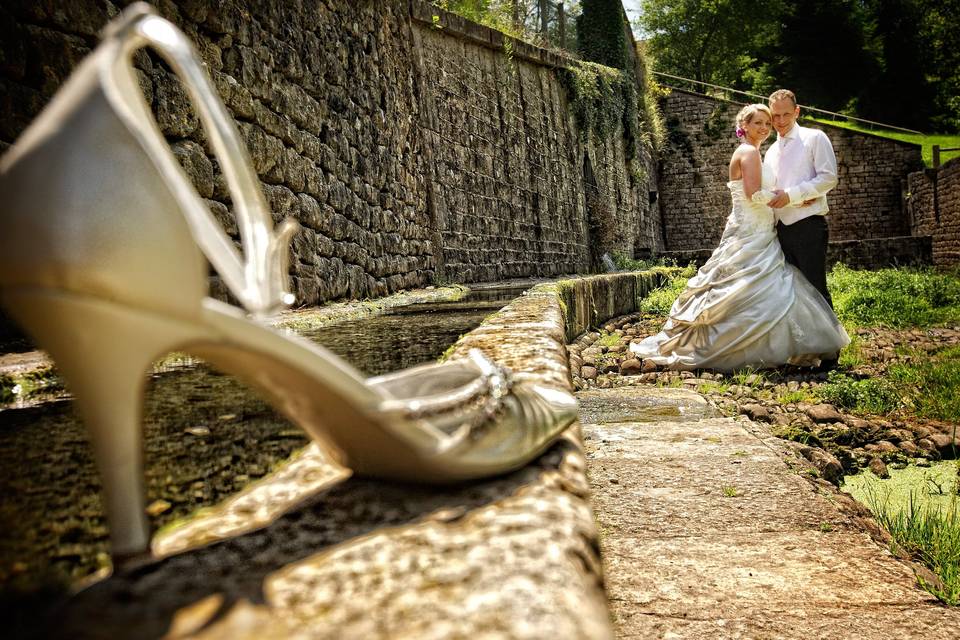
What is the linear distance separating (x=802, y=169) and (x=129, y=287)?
16.8 feet

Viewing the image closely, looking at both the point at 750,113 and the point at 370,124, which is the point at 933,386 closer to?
the point at 750,113

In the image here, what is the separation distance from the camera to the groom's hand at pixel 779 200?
481 centimetres

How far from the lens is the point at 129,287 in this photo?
2.00ft

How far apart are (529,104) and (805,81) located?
25637 mm

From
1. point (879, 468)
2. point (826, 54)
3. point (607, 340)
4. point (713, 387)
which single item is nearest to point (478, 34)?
point (607, 340)

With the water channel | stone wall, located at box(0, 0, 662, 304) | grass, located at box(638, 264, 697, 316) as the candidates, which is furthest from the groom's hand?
the water channel

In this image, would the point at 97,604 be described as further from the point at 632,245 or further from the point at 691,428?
the point at 632,245

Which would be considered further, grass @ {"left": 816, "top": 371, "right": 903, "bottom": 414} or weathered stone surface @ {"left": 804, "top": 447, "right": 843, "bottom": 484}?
grass @ {"left": 816, "top": 371, "right": 903, "bottom": 414}

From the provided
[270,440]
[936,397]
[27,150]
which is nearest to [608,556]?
[270,440]

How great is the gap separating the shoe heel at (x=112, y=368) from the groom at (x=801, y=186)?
Answer: 16.1ft

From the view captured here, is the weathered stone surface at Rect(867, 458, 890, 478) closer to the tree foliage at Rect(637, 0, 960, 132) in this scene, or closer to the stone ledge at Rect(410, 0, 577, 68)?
the stone ledge at Rect(410, 0, 577, 68)

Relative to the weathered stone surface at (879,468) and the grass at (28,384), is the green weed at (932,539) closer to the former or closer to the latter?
the weathered stone surface at (879,468)

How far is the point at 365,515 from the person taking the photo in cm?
78

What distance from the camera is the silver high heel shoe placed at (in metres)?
0.59
